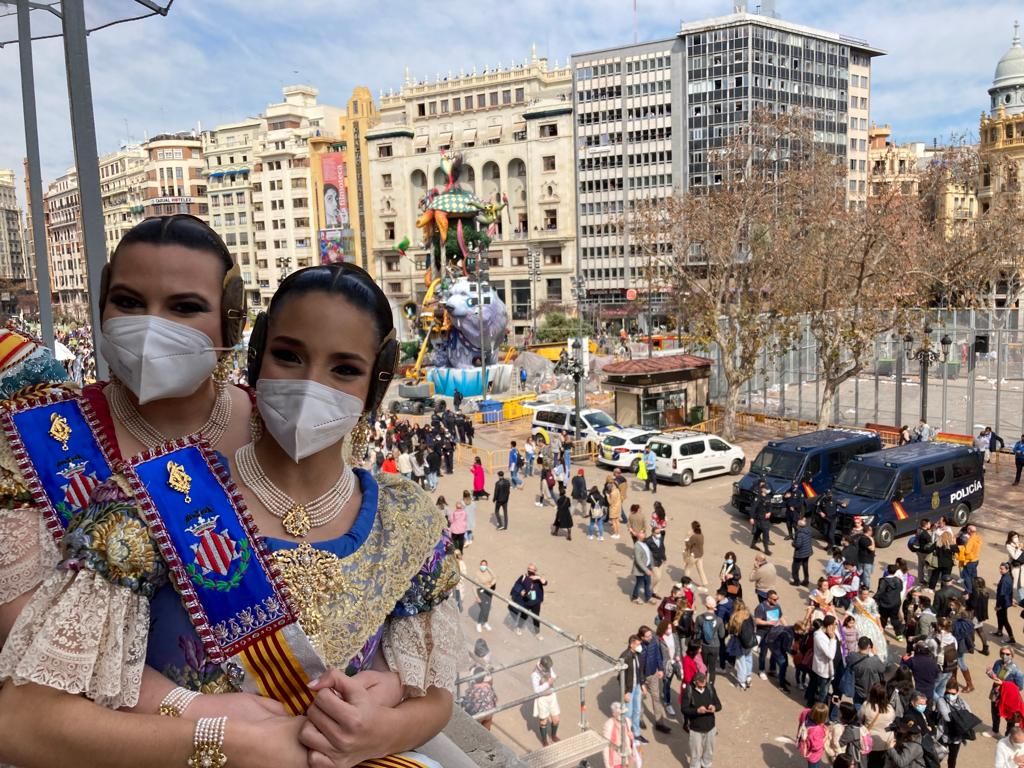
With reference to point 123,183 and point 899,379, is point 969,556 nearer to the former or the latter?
point 899,379

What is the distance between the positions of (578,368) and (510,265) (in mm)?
54658

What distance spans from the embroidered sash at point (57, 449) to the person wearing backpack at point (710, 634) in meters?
8.31

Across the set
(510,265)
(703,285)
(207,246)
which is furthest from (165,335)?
(510,265)

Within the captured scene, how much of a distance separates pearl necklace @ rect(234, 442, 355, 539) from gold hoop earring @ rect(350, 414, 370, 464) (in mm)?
252

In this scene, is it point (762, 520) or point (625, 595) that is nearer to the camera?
point (625, 595)

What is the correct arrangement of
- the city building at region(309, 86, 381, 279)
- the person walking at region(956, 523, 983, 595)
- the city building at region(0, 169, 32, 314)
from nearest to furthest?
the person walking at region(956, 523, 983, 595) < the city building at region(309, 86, 381, 279) < the city building at region(0, 169, 32, 314)

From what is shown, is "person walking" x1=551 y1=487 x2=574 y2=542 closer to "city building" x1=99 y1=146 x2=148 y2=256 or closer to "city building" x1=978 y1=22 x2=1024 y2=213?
"city building" x1=978 y1=22 x2=1024 y2=213

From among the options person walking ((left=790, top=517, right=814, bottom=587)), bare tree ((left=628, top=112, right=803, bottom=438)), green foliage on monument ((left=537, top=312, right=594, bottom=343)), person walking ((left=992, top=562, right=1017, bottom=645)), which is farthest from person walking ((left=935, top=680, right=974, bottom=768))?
green foliage on monument ((left=537, top=312, right=594, bottom=343))

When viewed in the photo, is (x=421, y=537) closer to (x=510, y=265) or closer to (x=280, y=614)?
(x=280, y=614)

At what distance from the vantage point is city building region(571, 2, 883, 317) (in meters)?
68.5

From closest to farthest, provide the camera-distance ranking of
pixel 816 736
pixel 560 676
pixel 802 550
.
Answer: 1. pixel 560 676
2. pixel 816 736
3. pixel 802 550

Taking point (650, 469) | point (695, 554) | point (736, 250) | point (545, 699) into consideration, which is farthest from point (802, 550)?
point (736, 250)

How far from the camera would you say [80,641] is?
1866 mm

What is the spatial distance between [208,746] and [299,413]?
2.75ft
